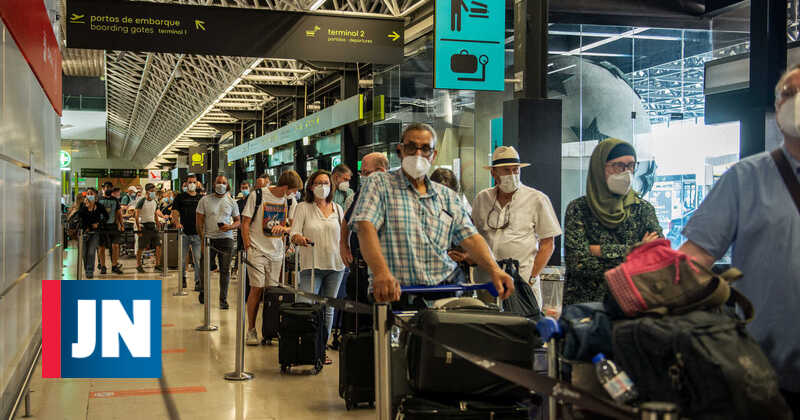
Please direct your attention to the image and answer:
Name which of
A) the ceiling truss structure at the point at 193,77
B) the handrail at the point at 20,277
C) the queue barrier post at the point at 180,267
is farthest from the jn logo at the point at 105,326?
the ceiling truss structure at the point at 193,77

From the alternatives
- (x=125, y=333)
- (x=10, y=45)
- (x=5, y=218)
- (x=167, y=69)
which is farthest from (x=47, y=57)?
(x=167, y=69)

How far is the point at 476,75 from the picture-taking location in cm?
811

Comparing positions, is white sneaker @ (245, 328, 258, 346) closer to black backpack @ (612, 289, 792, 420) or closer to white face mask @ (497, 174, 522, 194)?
white face mask @ (497, 174, 522, 194)

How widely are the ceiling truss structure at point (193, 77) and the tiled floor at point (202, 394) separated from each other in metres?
7.56

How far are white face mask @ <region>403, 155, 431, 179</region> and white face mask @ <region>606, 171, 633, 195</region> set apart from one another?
0.99m

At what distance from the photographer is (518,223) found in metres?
5.40

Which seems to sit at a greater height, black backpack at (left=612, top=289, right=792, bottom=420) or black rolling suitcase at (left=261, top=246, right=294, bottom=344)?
black backpack at (left=612, top=289, right=792, bottom=420)

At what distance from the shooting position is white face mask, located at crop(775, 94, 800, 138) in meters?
2.33

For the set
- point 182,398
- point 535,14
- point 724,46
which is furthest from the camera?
point 724,46

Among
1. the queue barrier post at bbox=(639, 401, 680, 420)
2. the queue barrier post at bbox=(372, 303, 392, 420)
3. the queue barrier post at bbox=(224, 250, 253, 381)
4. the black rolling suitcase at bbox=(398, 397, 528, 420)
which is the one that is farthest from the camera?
the queue barrier post at bbox=(224, 250, 253, 381)

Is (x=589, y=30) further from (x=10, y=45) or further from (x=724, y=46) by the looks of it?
(x=10, y=45)

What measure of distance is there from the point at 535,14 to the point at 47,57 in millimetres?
5099

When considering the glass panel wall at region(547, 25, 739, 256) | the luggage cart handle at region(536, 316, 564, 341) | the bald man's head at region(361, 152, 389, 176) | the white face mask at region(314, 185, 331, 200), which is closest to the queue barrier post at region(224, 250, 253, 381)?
the white face mask at region(314, 185, 331, 200)

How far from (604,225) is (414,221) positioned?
1038 millimetres
